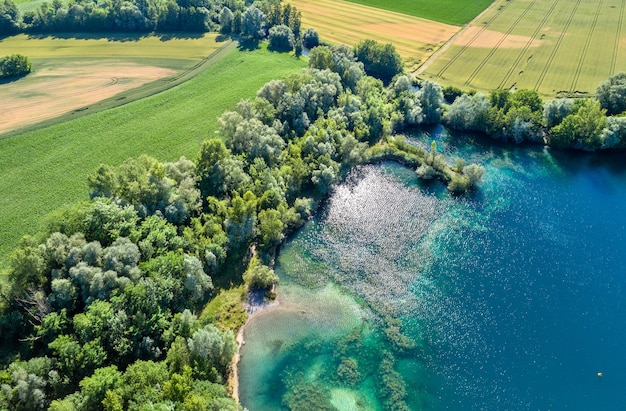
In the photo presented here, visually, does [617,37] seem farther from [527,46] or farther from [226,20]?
[226,20]

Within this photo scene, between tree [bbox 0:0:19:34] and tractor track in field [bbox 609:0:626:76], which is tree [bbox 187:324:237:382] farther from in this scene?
tree [bbox 0:0:19:34]

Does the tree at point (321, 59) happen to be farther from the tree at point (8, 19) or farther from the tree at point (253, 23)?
the tree at point (8, 19)

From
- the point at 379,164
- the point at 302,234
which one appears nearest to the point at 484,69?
the point at 379,164

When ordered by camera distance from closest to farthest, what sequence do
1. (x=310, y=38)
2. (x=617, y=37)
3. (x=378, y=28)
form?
(x=617, y=37) < (x=310, y=38) < (x=378, y=28)

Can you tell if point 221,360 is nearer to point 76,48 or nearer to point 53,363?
point 53,363

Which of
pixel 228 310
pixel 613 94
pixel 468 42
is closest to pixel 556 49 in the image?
pixel 468 42

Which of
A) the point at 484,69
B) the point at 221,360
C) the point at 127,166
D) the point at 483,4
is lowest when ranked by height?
the point at 221,360
